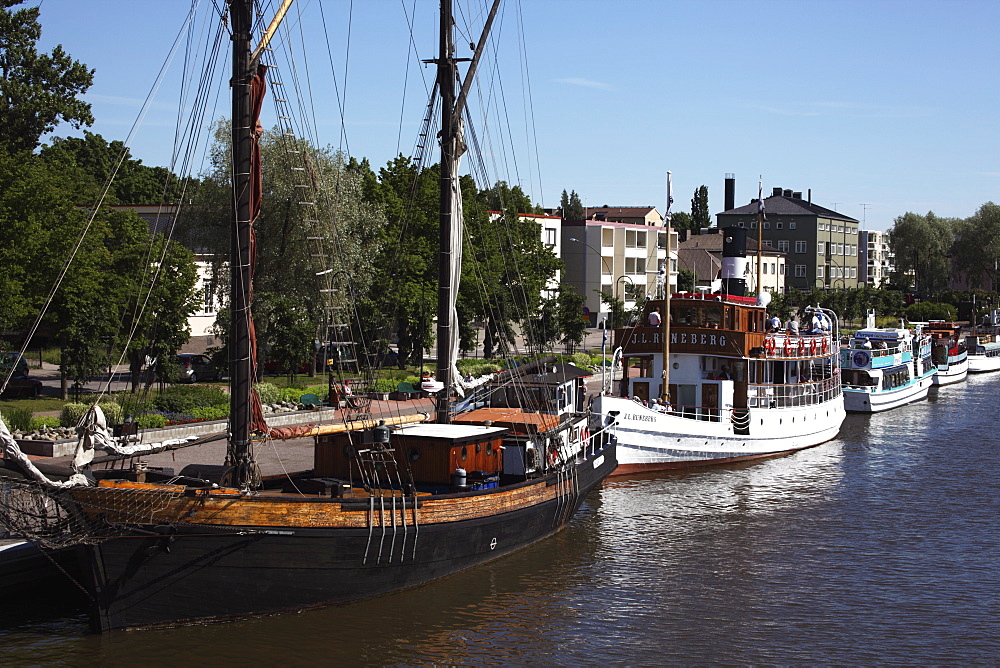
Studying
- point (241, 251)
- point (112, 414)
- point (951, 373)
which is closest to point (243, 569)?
point (241, 251)

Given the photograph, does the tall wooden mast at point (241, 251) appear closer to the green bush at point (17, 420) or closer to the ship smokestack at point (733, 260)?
the green bush at point (17, 420)

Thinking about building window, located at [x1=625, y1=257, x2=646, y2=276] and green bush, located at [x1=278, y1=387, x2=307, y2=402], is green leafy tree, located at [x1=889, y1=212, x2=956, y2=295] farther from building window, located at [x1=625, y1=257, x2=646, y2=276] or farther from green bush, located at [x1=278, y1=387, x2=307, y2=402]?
green bush, located at [x1=278, y1=387, x2=307, y2=402]

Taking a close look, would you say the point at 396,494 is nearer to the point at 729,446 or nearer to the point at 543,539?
the point at 543,539

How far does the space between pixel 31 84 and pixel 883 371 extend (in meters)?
51.0

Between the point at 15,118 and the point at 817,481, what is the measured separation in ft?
146

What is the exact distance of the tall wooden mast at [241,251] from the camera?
856 inches

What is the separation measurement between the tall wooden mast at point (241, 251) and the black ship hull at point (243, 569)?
200cm

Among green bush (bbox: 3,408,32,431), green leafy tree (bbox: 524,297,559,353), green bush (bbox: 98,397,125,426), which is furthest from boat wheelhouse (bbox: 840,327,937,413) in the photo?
green bush (bbox: 3,408,32,431)

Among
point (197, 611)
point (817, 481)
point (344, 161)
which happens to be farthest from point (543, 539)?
A: point (344, 161)

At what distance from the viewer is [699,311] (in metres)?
43.3

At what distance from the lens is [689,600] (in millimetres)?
23984

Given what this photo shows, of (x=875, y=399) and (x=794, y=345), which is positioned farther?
(x=875, y=399)

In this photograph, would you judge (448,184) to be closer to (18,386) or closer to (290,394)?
(290,394)

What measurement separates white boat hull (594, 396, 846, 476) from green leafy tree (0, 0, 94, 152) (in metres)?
35.8
